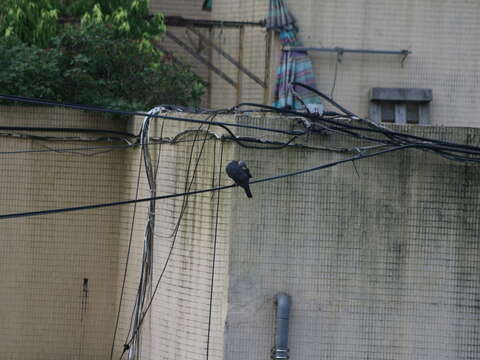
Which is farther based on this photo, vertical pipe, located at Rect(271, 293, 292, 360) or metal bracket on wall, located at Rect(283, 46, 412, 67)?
metal bracket on wall, located at Rect(283, 46, 412, 67)

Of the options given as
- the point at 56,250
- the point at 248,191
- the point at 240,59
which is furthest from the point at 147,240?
the point at 240,59

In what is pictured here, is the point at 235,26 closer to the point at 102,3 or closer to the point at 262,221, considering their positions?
the point at 102,3

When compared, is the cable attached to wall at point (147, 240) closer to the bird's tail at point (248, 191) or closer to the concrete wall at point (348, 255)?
the concrete wall at point (348, 255)

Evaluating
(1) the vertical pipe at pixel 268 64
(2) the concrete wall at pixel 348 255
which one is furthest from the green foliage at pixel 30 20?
(2) the concrete wall at pixel 348 255

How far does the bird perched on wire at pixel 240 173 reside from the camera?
8016 mm

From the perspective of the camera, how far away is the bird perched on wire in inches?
316

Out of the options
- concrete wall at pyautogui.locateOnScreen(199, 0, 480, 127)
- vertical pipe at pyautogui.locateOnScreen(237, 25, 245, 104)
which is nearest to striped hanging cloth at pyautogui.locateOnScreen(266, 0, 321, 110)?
concrete wall at pyautogui.locateOnScreen(199, 0, 480, 127)

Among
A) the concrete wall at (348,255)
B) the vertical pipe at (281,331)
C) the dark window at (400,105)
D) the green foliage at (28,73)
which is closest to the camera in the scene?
the vertical pipe at (281,331)

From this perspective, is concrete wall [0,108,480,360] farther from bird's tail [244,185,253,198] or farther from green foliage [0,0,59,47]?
green foliage [0,0,59,47]

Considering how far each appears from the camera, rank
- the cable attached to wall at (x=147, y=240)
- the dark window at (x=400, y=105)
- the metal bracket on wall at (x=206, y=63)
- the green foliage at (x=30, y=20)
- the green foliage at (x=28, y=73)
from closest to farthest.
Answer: the cable attached to wall at (x=147, y=240), the green foliage at (x=28, y=73), the green foliage at (x=30, y=20), the dark window at (x=400, y=105), the metal bracket on wall at (x=206, y=63)

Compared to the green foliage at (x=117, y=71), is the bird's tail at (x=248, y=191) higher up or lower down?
lower down

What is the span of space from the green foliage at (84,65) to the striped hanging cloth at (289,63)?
151cm

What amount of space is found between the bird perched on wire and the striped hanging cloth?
524 cm

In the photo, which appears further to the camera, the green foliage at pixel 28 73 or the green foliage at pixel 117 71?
the green foliage at pixel 117 71
